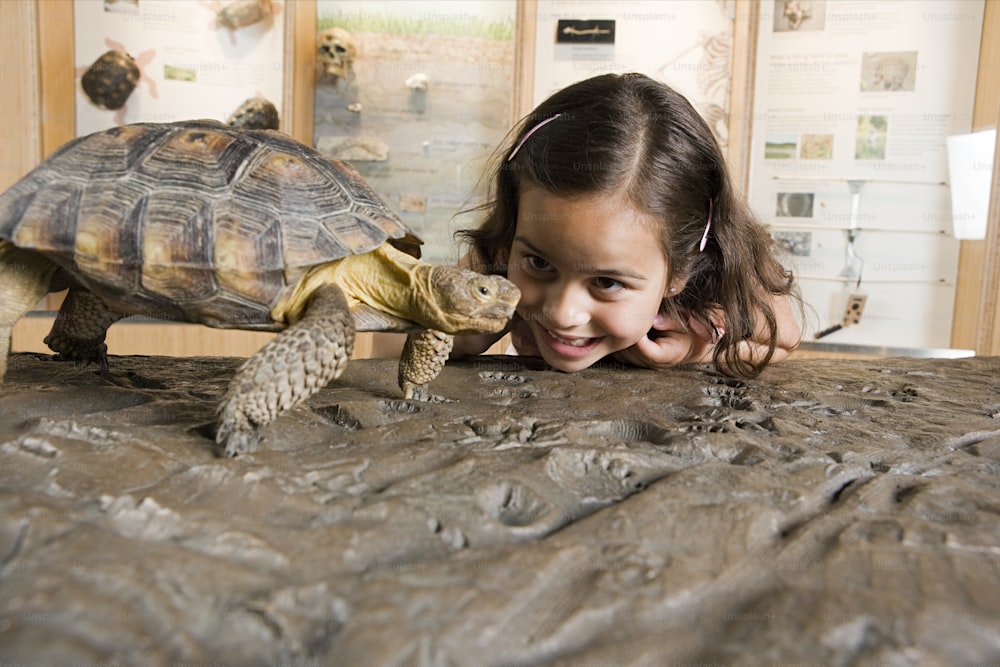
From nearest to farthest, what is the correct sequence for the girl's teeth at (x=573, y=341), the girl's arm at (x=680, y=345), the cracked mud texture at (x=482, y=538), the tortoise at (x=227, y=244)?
the cracked mud texture at (x=482, y=538), the tortoise at (x=227, y=244), the girl's teeth at (x=573, y=341), the girl's arm at (x=680, y=345)

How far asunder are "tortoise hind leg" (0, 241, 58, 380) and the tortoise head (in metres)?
1.12

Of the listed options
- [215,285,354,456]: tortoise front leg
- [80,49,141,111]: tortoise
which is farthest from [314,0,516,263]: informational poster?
[215,285,354,456]: tortoise front leg

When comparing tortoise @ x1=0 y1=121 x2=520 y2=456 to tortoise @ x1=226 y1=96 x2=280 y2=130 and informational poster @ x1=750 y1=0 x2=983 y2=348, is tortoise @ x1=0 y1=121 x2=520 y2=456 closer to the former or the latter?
tortoise @ x1=226 y1=96 x2=280 y2=130

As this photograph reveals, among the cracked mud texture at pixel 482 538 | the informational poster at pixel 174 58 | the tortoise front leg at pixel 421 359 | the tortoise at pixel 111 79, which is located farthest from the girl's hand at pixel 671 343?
the tortoise at pixel 111 79

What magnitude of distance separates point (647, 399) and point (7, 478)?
1755 mm

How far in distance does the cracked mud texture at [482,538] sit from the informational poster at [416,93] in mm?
2861

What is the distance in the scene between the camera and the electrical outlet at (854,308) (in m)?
4.64

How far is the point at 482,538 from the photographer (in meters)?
1.23

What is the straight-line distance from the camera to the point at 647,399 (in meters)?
2.35

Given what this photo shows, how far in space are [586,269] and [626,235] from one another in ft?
0.58

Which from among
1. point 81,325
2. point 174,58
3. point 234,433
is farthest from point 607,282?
point 174,58

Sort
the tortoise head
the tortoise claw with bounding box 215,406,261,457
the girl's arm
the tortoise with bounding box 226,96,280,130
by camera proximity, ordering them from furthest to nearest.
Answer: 1. the tortoise with bounding box 226,96,280,130
2. the girl's arm
3. the tortoise head
4. the tortoise claw with bounding box 215,406,261,457

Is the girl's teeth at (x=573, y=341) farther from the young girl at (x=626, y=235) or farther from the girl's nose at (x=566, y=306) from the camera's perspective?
the girl's nose at (x=566, y=306)

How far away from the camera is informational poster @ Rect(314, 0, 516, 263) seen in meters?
4.56
